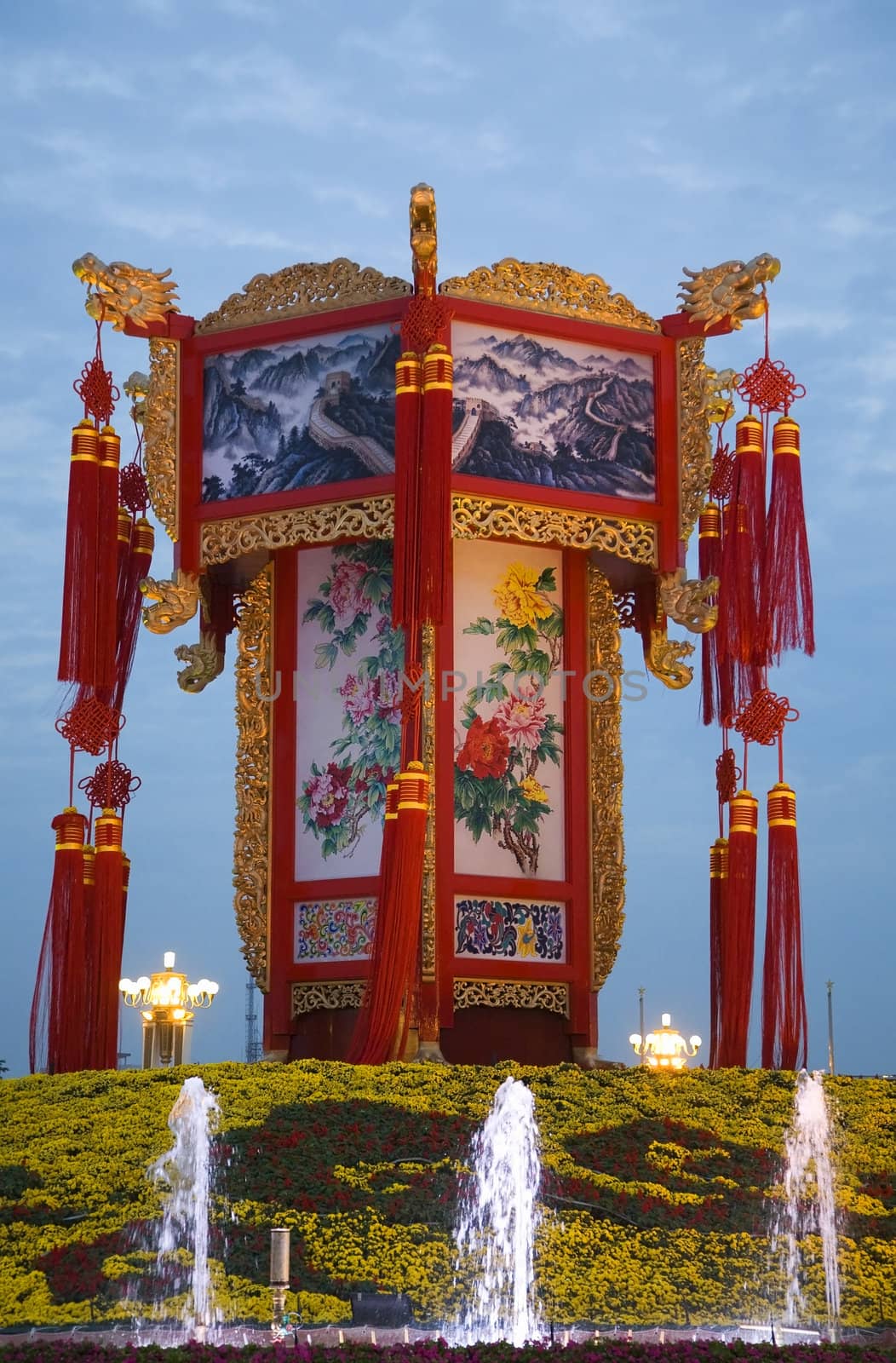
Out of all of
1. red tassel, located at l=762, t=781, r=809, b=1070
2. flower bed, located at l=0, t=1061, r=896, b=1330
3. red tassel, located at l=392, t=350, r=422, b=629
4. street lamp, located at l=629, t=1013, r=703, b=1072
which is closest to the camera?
flower bed, located at l=0, t=1061, r=896, b=1330

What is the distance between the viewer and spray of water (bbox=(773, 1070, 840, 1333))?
25.4 ft

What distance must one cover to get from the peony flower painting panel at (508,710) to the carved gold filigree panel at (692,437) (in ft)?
2.78

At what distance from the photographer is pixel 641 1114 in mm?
9148

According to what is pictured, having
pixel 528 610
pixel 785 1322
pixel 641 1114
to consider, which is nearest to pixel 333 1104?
pixel 641 1114

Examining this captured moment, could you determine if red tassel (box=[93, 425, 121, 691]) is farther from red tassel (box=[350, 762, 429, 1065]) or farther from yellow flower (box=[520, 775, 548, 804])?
yellow flower (box=[520, 775, 548, 804])

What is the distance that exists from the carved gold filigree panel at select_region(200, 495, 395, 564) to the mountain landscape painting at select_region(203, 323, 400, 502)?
166 millimetres

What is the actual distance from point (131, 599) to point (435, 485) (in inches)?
91.1

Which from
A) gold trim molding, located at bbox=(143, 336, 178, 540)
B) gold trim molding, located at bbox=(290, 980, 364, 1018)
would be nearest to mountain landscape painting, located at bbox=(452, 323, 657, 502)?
gold trim molding, located at bbox=(143, 336, 178, 540)

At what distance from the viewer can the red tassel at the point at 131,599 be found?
11750mm

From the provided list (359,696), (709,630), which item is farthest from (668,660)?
(359,696)

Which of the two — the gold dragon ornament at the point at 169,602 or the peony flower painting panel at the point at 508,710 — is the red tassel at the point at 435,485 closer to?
the peony flower painting panel at the point at 508,710

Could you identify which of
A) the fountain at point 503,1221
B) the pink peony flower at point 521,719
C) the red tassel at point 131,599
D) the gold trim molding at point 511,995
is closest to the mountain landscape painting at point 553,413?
the pink peony flower at point 521,719

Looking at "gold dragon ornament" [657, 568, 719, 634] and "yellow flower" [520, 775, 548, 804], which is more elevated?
"gold dragon ornament" [657, 568, 719, 634]

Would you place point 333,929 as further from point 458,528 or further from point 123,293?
point 123,293
